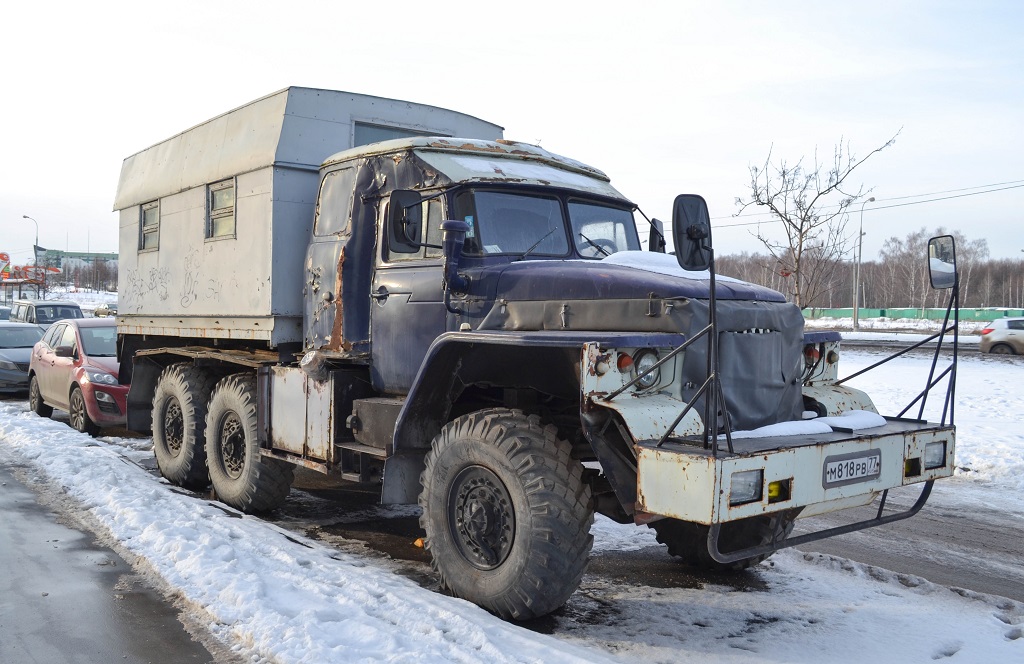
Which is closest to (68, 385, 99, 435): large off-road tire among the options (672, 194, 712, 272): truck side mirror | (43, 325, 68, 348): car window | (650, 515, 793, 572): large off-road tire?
(43, 325, 68, 348): car window

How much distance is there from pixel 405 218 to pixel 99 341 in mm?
8499

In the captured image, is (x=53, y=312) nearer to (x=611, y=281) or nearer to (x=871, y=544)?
(x=611, y=281)

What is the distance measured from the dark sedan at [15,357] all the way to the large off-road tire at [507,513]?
12933 mm

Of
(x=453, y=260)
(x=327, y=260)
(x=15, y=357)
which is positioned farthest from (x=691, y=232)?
(x=15, y=357)

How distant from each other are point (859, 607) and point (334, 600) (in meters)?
2.98

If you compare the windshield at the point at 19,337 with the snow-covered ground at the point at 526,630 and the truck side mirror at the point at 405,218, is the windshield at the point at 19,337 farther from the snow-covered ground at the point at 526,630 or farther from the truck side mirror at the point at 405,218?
the truck side mirror at the point at 405,218

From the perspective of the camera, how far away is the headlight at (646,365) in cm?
427

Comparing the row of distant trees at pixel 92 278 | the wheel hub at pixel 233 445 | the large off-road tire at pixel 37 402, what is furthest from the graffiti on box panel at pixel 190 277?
the row of distant trees at pixel 92 278

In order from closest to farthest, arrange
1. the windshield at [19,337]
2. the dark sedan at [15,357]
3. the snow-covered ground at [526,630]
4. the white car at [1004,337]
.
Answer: the snow-covered ground at [526,630] < the dark sedan at [15,357] < the windshield at [19,337] < the white car at [1004,337]

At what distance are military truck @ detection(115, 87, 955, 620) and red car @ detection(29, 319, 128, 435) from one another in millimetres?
2740

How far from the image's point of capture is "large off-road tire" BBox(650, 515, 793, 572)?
5.27 meters

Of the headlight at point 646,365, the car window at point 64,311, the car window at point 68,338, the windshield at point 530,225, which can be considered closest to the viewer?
the headlight at point 646,365

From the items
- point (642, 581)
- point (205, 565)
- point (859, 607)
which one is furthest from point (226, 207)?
point (859, 607)

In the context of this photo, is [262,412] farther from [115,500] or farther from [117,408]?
[117,408]
